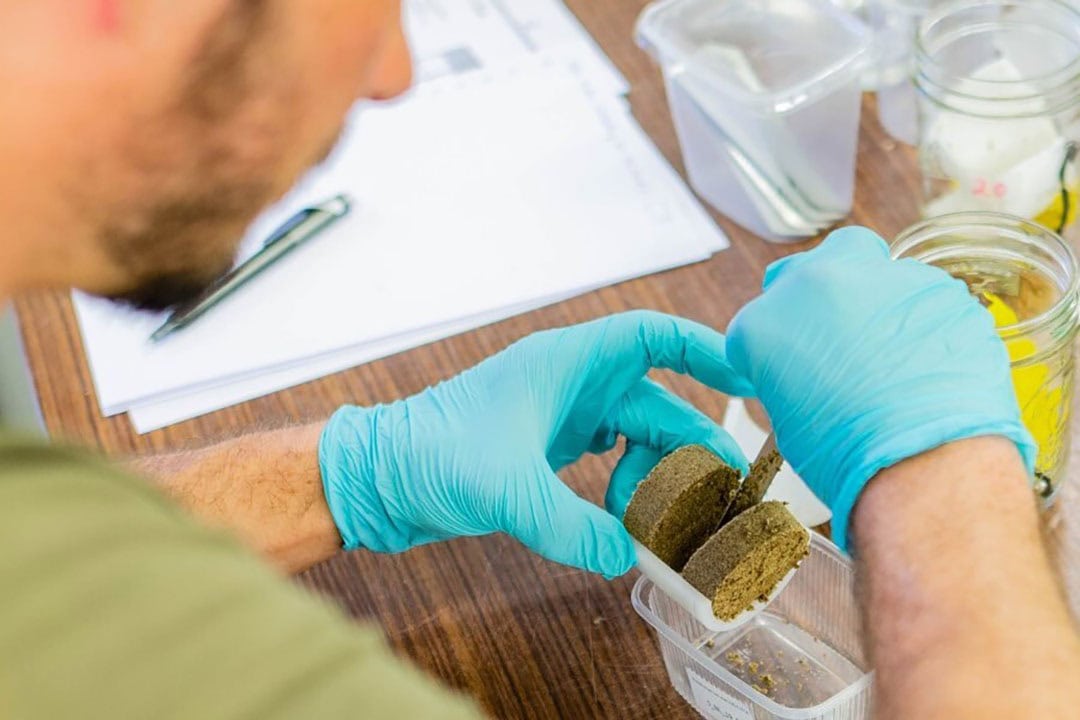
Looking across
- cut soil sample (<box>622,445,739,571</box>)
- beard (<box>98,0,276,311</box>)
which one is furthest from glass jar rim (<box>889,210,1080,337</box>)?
beard (<box>98,0,276,311</box>)

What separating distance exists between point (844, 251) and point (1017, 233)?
5.4 inches

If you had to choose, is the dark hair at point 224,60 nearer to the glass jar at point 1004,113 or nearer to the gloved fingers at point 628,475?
the gloved fingers at point 628,475

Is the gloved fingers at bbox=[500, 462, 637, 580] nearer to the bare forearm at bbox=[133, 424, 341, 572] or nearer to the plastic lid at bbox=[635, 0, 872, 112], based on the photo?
the bare forearm at bbox=[133, 424, 341, 572]

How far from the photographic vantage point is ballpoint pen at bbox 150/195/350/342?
1198 millimetres

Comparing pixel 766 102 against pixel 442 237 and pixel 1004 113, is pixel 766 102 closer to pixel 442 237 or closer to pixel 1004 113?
pixel 1004 113

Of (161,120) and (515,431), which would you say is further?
(515,431)

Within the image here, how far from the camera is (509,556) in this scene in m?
0.99

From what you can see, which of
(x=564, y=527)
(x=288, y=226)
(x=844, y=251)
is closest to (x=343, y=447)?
(x=564, y=527)

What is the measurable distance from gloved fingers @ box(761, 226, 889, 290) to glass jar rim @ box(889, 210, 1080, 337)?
31 mm

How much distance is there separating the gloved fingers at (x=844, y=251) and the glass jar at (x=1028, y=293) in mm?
43

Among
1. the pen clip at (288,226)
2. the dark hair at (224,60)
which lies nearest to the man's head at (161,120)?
the dark hair at (224,60)

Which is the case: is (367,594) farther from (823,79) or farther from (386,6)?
(823,79)

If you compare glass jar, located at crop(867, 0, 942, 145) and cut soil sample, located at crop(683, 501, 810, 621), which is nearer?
cut soil sample, located at crop(683, 501, 810, 621)

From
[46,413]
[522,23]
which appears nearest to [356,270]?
[46,413]
